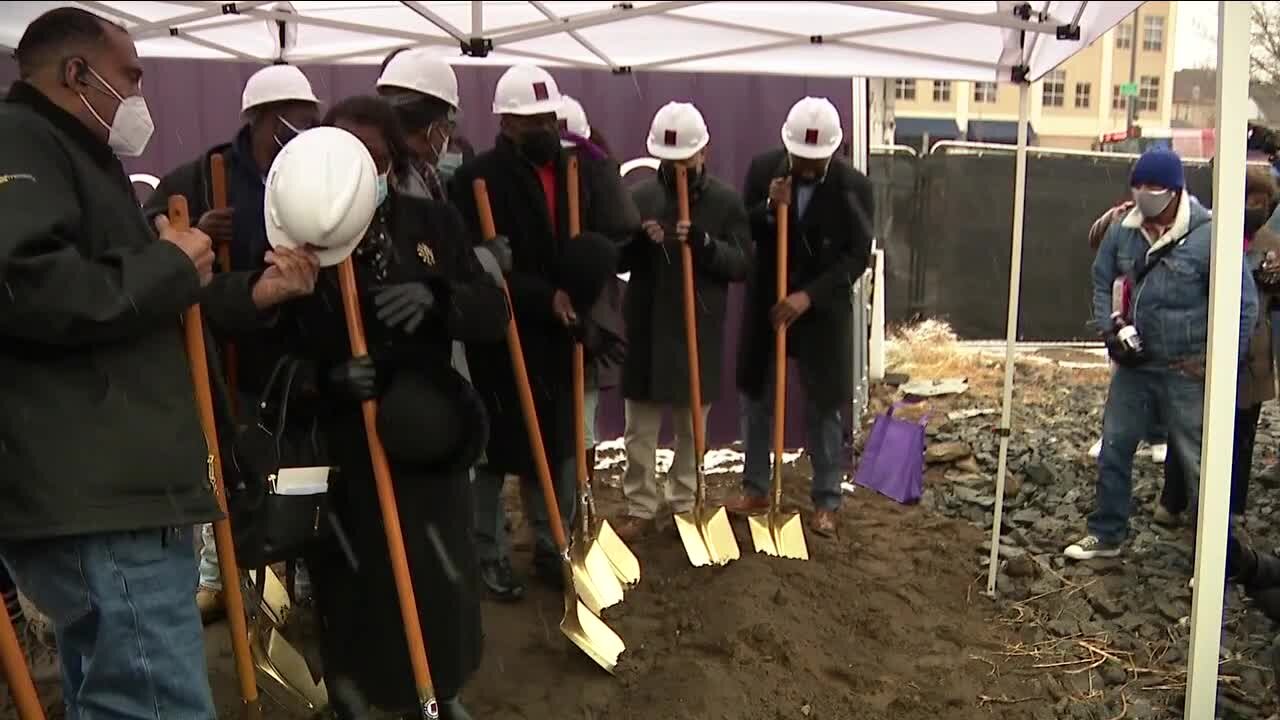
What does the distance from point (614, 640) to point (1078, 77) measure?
2037 cm

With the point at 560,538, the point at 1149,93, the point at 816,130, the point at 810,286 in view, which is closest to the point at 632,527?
the point at 560,538

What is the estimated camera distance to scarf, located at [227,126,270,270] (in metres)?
2.86

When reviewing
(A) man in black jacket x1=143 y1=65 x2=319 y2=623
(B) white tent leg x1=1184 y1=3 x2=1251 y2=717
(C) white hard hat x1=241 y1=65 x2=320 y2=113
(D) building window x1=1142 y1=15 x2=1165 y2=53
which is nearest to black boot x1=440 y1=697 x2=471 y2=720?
(A) man in black jacket x1=143 y1=65 x2=319 y2=623

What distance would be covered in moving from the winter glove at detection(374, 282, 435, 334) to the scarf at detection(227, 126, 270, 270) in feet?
2.44

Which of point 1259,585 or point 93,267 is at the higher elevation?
point 93,267

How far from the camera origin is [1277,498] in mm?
4879

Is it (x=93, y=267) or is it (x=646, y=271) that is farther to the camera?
(x=646, y=271)

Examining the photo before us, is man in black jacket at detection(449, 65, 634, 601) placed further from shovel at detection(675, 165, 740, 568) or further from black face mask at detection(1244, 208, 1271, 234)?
black face mask at detection(1244, 208, 1271, 234)

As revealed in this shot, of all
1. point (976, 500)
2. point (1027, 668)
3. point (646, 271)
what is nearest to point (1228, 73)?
point (1027, 668)

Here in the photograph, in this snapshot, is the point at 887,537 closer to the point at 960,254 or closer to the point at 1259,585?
the point at 1259,585

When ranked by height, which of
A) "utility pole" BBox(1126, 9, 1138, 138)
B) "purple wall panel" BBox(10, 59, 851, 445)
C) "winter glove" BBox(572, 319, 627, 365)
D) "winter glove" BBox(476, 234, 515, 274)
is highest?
"utility pole" BBox(1126, 9, 1138, 138)

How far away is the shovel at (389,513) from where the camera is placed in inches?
89.1

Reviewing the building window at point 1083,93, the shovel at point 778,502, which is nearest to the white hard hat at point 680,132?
the shovel at point 778,502

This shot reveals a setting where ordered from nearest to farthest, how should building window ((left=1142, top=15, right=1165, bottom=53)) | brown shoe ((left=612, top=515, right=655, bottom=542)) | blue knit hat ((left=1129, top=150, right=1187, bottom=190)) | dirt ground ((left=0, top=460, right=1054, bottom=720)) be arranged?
dirt ground ((left=0, top=460, right=1054, bottom=720)) < blue knit hat ((left=1129, top=150, right=1187, bottom=190)) < brown shoe ((left=612, top=515, right=655, bottom=542)) < building window ((left=1142, top=15, right=1165, bottom=53))
